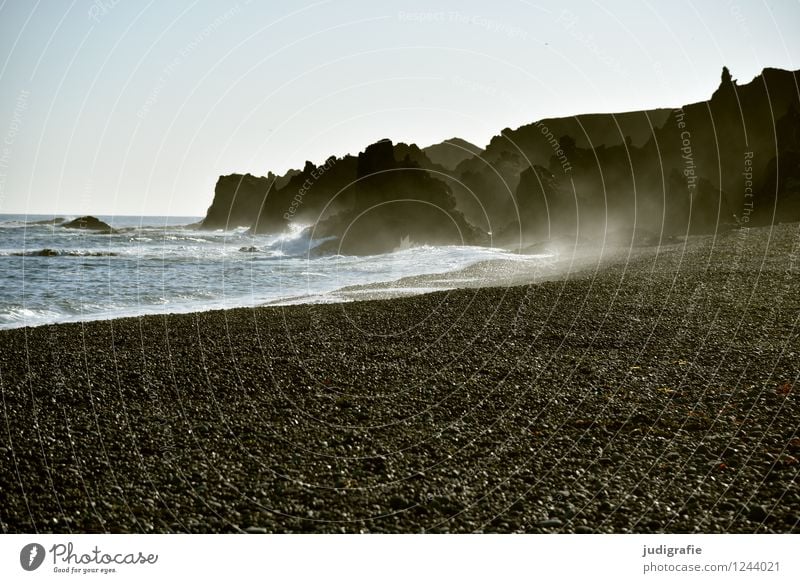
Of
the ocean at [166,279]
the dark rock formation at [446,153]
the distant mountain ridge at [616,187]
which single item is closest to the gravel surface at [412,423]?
the ocean at [166,279]

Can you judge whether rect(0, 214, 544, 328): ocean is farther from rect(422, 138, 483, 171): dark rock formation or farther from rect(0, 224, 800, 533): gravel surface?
rect(422, 138, 483, 171): dark rock formation

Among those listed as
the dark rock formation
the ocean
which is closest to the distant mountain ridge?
the ocean

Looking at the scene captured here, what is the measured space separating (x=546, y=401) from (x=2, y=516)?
9.05 meters

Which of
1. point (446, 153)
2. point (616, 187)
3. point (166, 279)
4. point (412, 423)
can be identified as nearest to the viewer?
point (412, 423)

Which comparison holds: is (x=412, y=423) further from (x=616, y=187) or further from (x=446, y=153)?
(x=446, y=153)

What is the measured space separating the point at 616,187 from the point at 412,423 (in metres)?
82.9

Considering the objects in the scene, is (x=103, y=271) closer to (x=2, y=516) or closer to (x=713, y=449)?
(x=2, y=516)

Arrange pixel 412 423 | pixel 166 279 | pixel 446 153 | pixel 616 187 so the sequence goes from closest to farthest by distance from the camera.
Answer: pixel 412 423, pixel 166 279, pixel 616 187, pixel 446 153

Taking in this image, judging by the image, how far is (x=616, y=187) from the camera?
85.6 metres

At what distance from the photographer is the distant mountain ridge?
62.7 meters

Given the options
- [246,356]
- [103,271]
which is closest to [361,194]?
[103,271]

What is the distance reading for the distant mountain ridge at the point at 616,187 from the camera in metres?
62.7

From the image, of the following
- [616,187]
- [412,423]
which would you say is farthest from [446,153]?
[412,423]
